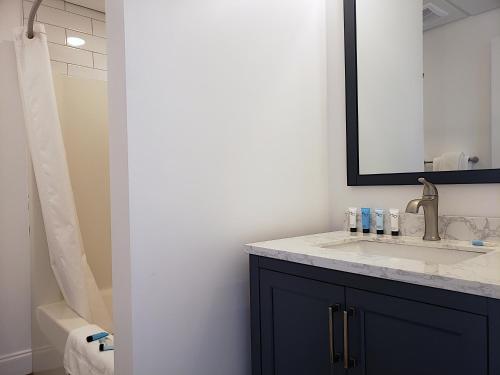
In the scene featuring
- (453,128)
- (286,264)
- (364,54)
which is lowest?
(286,264)

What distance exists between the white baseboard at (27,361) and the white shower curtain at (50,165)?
1.18ft

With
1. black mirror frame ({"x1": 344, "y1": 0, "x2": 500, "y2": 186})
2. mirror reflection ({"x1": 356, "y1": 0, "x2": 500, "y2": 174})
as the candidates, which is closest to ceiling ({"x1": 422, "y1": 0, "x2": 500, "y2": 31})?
mirror reflection ({"x1": 356, "y1": 0, "x2": 500, "y2": 174})

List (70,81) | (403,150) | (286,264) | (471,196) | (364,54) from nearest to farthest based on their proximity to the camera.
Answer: (286,264) → (471,196) → (403,150) → (364,54) → (70,81)

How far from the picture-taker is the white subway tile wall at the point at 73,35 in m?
2.20

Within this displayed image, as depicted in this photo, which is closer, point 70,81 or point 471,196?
point 471,196

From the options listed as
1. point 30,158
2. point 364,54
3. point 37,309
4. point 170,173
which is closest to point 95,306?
point 37,309

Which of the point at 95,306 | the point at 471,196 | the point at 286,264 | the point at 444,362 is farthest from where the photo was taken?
the point at 95,306

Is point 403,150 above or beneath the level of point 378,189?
above

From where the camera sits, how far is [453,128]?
4.52 feet

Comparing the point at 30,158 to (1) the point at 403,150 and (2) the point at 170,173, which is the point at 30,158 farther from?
(1) the point at 403,150

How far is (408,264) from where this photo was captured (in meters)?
0.94

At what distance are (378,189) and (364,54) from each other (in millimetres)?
606

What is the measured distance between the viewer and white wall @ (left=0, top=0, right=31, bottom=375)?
81.5 inches

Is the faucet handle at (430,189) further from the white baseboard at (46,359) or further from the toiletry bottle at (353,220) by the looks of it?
the white baseboard at (46,359)
